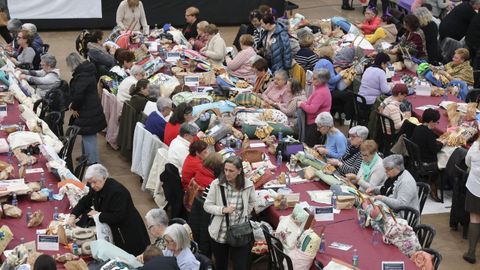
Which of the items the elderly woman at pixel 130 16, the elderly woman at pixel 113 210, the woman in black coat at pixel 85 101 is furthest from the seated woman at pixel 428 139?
the elderly woman at pixel 130 16

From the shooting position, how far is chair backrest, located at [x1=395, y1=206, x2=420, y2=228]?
862cm

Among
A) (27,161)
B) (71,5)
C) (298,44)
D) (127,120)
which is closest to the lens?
(27,161)

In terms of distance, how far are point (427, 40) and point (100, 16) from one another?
7.17m

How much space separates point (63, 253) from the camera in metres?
7.65

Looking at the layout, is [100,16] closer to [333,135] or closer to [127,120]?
[127,120]

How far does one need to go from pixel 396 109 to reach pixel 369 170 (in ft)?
7.25

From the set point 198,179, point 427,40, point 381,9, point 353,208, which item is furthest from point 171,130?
point 381,9

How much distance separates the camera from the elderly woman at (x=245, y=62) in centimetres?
1287

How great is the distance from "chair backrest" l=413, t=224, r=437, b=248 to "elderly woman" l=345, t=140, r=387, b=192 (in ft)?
3.48

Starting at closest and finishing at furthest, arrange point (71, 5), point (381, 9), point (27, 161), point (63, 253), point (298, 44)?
point (63, 253) < point (27, 161) < point (298, 44) < point (71, 5) < point (381, 9)

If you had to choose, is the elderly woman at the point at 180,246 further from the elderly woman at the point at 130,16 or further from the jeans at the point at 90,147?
the elderly woman at the point at 130,16

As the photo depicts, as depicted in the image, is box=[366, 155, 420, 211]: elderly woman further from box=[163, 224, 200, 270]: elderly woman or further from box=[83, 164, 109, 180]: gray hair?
box=[83, 164, 109, 180]: gray hair

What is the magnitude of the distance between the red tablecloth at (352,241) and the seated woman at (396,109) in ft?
9.50

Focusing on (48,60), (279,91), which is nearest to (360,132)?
(279,91)
